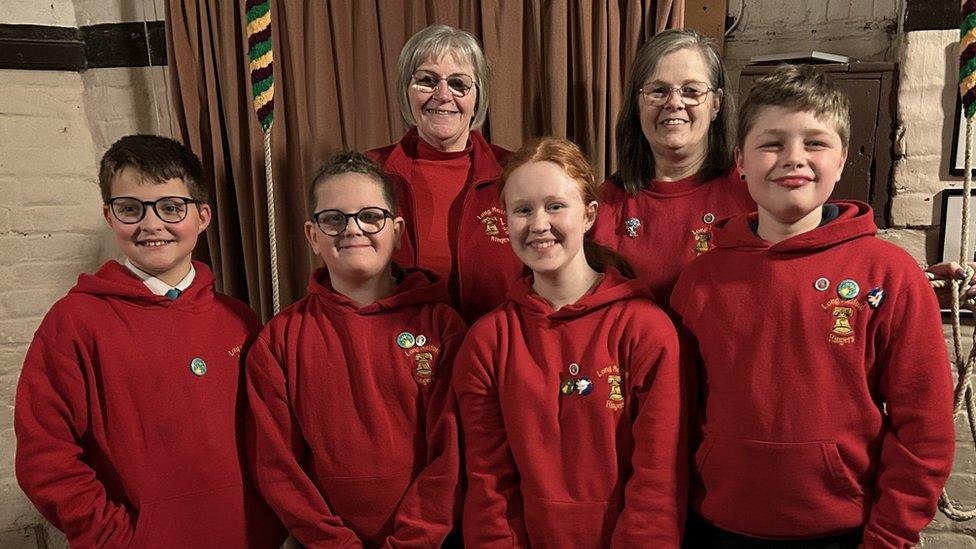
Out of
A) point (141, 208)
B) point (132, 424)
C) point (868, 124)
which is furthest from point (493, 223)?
point (868, 124)

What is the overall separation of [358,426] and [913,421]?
991 millimetres

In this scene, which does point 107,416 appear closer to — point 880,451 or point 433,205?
point 433,205

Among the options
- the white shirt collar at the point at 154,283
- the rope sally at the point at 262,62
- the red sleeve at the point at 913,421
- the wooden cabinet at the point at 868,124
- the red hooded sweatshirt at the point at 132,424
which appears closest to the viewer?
the red sleeve at the point at 913,421

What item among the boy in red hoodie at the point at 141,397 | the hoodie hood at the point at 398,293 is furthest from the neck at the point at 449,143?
the boy in red hoodie at the point at 141,397

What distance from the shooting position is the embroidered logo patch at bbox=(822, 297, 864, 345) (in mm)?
1108

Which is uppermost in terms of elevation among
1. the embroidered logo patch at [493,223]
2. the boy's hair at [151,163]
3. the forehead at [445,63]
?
the forehead at [445,63]

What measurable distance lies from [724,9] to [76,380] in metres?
1.98

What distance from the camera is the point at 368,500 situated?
4.37 feet

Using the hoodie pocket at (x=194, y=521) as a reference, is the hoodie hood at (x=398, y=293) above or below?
above

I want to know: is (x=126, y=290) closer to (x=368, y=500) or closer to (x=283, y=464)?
(x=283, y=464)

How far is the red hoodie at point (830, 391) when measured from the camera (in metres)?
1.08

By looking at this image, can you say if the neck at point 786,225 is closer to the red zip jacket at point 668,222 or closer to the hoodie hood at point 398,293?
the red zip jacket at point 668,222

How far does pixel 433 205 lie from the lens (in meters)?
1.63

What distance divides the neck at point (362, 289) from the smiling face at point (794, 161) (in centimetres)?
78
